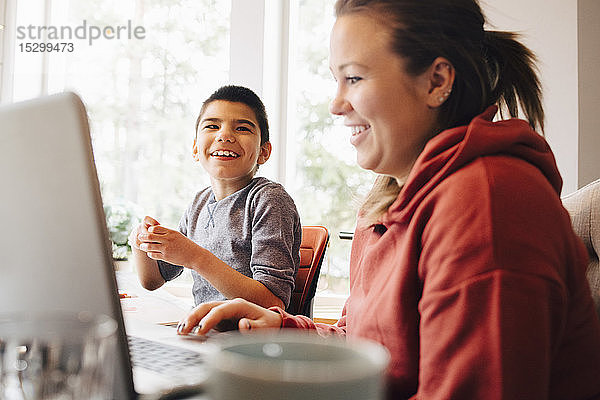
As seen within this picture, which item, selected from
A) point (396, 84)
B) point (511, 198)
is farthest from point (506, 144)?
point (396, 84)

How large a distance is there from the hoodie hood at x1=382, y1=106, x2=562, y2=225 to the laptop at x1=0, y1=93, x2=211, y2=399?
371 millimetres

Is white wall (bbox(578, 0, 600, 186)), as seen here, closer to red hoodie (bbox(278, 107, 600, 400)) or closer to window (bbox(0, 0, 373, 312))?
window (bbox(0, 0, 373, 312))

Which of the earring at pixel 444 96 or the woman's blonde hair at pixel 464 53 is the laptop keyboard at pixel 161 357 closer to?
the woman's blonde hair at pixel 464 53

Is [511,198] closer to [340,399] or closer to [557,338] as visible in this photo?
[557,338]

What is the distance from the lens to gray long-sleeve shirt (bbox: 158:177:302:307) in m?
1.47

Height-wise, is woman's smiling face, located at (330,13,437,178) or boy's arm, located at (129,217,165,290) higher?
woman's smiling face, located at (330,13,437,178)

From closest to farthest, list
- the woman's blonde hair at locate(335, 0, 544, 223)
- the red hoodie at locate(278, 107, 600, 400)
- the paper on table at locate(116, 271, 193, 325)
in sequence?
the red hoodie at locate(278, 107, 600, 400) → the woman's blonde hair at locate(335, 0, 544, 223) → the paper on table at locate(116, 271, 193, 325)

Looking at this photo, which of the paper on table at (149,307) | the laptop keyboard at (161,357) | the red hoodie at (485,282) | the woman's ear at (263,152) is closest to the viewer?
the red hoodie at (485,282)

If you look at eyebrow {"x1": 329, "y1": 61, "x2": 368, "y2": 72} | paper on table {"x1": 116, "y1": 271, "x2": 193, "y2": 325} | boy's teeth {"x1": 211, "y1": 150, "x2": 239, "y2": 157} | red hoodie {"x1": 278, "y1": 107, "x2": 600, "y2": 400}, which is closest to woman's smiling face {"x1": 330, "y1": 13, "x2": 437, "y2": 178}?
eyebrow {"x1": 329, "y1": 61, "x2": 368, "y2": 72}

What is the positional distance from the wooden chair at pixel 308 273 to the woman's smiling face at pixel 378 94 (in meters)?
0.81

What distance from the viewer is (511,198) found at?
0.64 m

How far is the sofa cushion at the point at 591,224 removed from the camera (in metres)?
0.88

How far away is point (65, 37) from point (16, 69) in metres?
0.39

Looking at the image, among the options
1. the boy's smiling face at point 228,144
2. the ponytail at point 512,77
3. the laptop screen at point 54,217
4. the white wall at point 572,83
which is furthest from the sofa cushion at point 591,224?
the white wall at point 572,83
